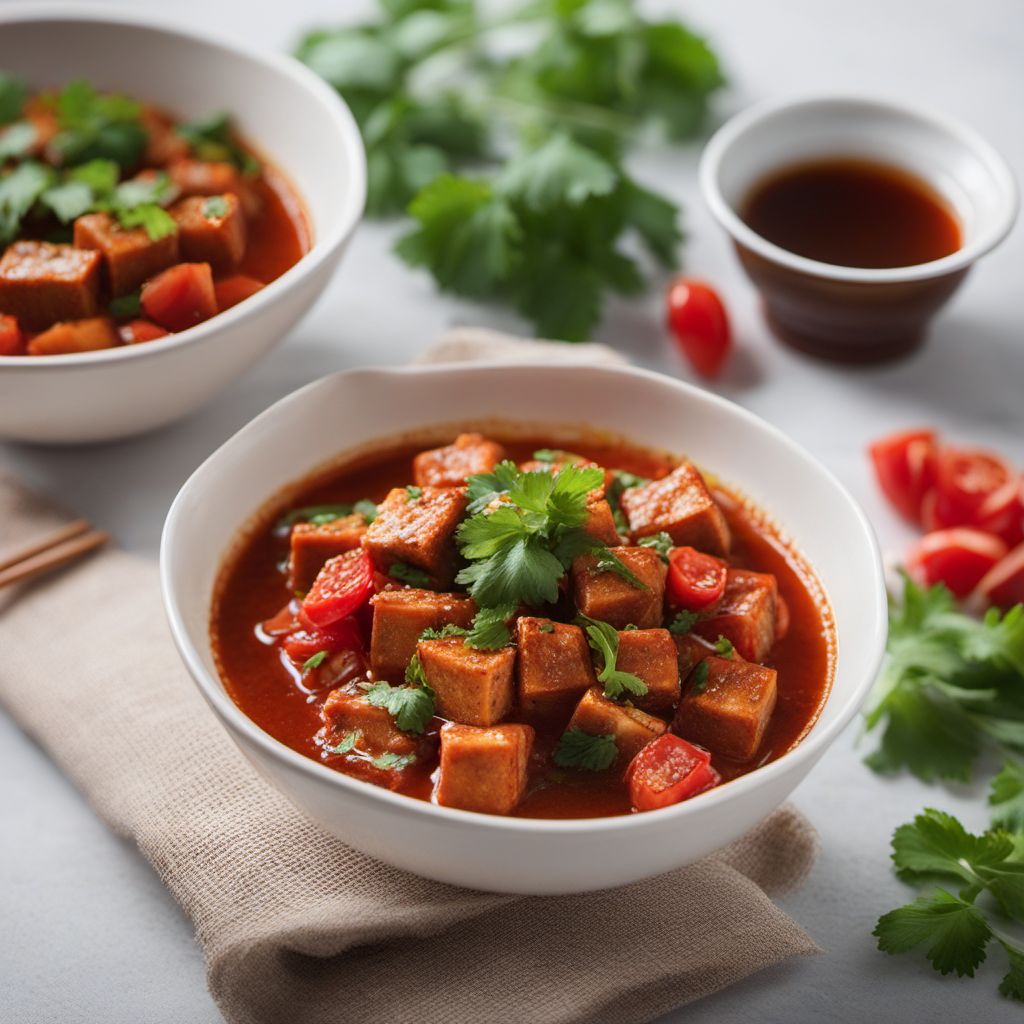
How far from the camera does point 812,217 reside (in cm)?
523

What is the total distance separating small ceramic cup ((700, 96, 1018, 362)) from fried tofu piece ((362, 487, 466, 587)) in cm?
188

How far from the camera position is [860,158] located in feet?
17.6

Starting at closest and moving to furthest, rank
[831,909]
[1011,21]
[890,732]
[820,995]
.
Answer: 1. [820,995]
2. [831,909]
3. [890,732]
4. [1011,21]

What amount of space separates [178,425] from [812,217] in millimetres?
2381

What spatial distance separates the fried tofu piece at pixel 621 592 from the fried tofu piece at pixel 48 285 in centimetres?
184

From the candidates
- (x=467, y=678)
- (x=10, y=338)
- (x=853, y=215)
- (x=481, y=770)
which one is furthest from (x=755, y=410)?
(x=10, y=338)

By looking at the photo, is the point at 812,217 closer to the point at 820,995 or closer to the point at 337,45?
the point at 337,45

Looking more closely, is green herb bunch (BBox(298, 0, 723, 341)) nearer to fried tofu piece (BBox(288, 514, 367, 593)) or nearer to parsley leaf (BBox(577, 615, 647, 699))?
fried tofu piece (BBox(288, 514, 367, 593))

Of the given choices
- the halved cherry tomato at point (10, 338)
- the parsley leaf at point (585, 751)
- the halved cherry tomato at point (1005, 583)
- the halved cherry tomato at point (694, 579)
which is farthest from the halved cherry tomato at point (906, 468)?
the halved cherry tomato at point (10, 338)

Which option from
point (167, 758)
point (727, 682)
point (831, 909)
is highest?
point (727, 682)

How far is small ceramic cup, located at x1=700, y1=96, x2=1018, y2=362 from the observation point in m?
4.77

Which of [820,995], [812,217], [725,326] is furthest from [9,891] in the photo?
[812,217]

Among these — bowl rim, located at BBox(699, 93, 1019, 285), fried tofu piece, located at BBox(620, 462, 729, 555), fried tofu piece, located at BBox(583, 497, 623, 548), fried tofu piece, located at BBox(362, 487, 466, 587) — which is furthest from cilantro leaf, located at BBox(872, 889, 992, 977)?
bowl rim, located at BBox(699, 93, 1019, 285)

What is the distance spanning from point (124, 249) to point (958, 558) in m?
2.66
